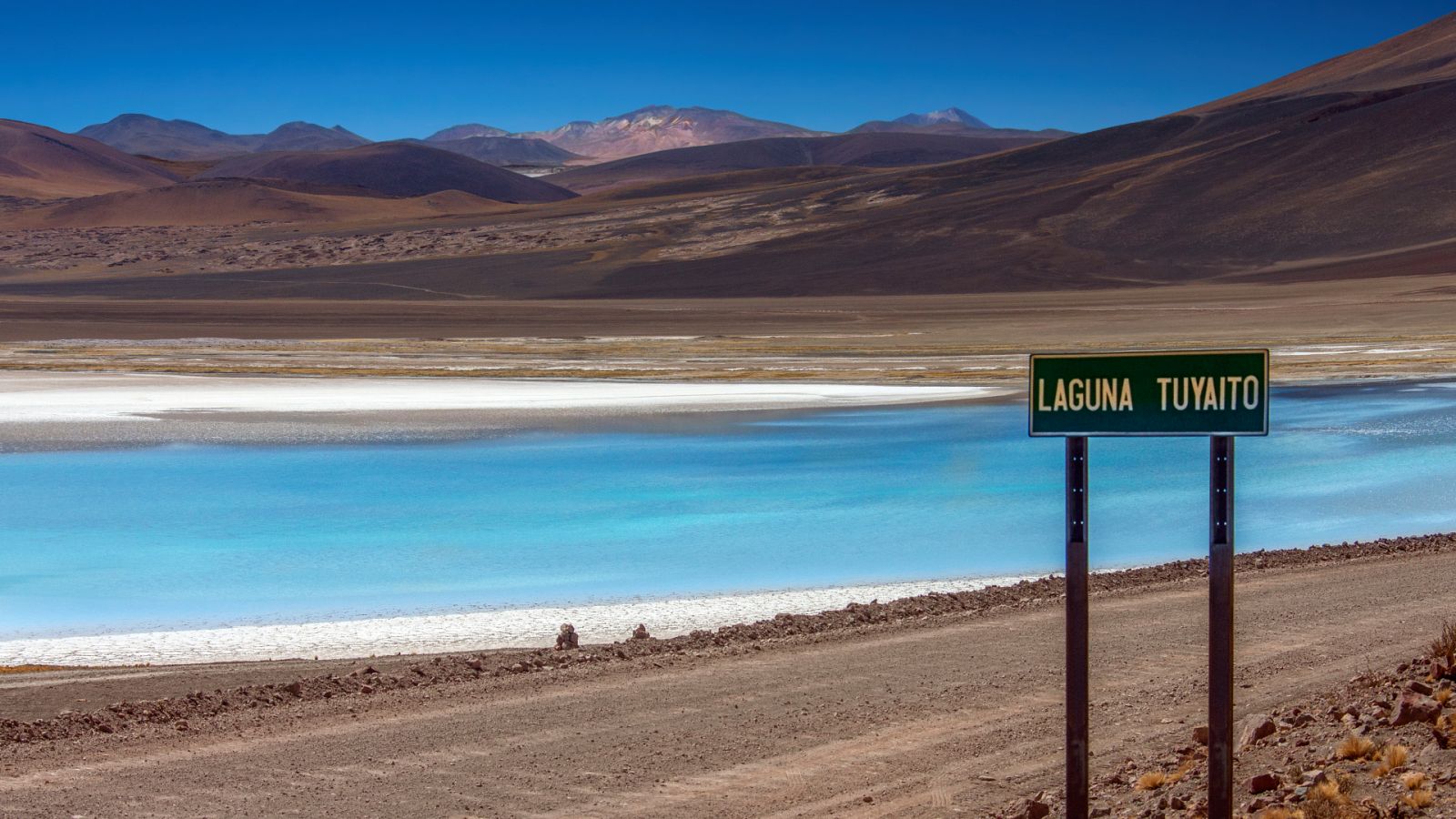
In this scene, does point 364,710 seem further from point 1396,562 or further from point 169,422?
point 169,422

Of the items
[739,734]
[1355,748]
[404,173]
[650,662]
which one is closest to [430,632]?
[650,662]

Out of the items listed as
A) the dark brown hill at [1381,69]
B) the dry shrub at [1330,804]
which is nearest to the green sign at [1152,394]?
the dry shrub at [1330,804]

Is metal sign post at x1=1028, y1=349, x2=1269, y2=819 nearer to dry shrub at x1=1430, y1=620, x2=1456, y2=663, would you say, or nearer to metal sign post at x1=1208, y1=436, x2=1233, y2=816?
metal sign post at x1=1208, y1=436, x2=1233, y2=816

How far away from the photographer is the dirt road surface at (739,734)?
530 cm

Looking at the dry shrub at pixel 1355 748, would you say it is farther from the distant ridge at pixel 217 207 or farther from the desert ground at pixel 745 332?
the distant ridge at pixel 217 207

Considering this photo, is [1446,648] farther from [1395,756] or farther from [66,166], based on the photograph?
[66,166]

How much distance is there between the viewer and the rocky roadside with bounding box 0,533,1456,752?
20.3 ft

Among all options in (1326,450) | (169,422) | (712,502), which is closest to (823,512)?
(712,502)

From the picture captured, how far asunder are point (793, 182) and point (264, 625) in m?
114

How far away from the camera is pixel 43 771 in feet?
18.7

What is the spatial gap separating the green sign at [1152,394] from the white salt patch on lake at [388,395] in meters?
21.5

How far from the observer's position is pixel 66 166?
190 metres

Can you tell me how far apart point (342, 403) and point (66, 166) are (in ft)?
598

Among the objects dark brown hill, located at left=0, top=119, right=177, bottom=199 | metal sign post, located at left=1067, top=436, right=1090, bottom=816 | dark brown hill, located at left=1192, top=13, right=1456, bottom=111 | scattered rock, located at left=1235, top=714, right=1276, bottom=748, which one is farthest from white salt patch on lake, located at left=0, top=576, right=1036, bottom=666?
dark brown hill, located at left=0, top=119, right=177, bottom=199
